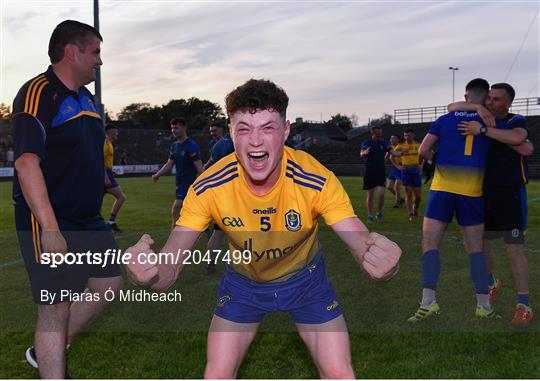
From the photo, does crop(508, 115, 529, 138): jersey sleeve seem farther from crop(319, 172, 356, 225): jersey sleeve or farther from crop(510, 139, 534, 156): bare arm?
crop(319, 172, 356, 225): jersey sleeve

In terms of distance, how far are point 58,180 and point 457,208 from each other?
3.75m

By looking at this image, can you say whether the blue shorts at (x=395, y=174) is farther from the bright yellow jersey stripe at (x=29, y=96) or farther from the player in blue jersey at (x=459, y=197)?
the bright yellow jersey stripe at (x=29, y=96)

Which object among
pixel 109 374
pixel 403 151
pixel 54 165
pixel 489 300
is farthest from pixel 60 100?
pixel 403 151

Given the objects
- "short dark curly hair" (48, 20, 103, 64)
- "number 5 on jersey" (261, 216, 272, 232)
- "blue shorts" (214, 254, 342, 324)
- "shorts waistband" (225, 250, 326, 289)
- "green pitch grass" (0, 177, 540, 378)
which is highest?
"short dark curly hair" (48, 20, 103, 64)

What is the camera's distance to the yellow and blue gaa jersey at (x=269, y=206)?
2963mm

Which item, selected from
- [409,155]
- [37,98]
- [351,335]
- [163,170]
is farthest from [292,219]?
[409,155]

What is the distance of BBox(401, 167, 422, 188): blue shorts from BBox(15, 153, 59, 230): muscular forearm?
38.7 feet

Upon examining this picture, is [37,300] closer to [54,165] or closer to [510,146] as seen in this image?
[54,165]

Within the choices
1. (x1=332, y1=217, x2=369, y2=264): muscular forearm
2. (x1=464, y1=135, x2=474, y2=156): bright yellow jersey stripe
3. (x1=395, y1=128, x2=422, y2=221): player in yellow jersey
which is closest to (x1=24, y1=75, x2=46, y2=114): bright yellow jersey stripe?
(x1=332, y1=217, x2=369, y2=264): muscular forearm

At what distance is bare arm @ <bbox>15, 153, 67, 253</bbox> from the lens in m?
3.24

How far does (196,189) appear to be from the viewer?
3021 millimetres

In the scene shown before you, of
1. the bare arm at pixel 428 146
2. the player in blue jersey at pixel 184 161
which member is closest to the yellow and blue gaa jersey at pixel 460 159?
the bare arm at pixel 428 146

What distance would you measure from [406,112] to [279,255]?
5739cm

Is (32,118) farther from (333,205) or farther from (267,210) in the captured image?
(333,205)
